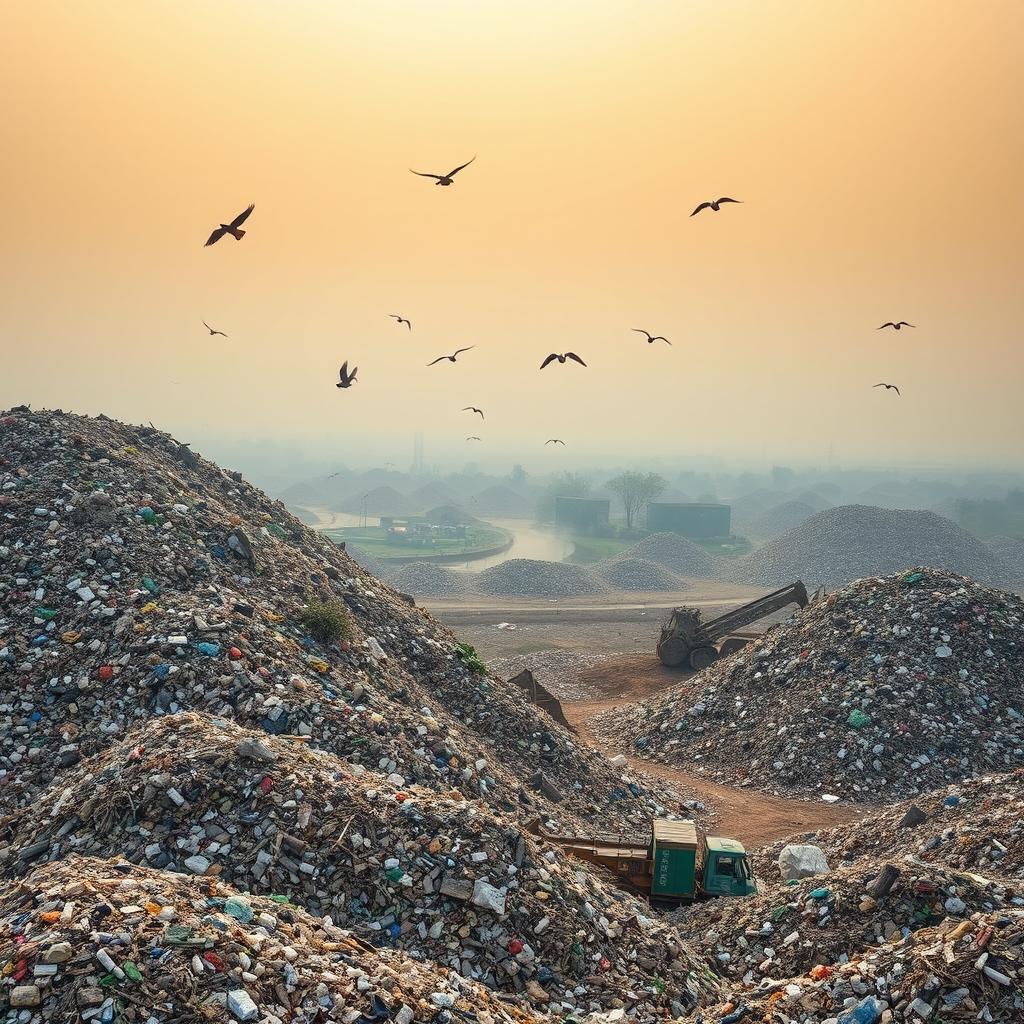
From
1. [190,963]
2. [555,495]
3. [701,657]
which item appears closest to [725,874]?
[190,963]

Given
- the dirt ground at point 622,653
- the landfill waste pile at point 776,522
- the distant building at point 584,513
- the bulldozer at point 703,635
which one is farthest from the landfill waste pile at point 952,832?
the landfill waste pile at point 776,522

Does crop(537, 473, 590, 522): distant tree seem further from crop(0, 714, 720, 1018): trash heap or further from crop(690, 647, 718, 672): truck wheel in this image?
crop(0, 714, 720, 1018): trash heap

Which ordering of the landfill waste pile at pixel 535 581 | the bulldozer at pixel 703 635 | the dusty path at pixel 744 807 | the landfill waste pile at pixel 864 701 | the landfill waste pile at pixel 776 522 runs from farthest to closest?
1. the landfill waste pile at pixel 776 522
2. the landfill waste pile at pixel 535 581
3. the bulldozer at pixel 703 635
4. the landfill waste pile at pixel 864 701
5. the dusty path at pixel 744 807

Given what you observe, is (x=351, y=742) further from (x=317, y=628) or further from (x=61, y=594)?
(x=61, y=594)

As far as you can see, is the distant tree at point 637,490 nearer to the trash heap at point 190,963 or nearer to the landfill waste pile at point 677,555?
the landfill waste pile at point 677,555

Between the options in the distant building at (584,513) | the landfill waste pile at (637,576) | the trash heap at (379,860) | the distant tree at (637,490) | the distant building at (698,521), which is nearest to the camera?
the trash heap at (379,860)

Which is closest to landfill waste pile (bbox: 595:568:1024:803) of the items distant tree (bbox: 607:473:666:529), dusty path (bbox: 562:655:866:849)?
dusty path (bbox: 562:655:866:849)

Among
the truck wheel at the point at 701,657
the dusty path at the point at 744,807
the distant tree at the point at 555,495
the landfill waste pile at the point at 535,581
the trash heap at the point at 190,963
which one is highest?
the distant tree at the point at 555,495

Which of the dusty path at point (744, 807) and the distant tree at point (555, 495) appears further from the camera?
the distant tree at point (555, 495)
